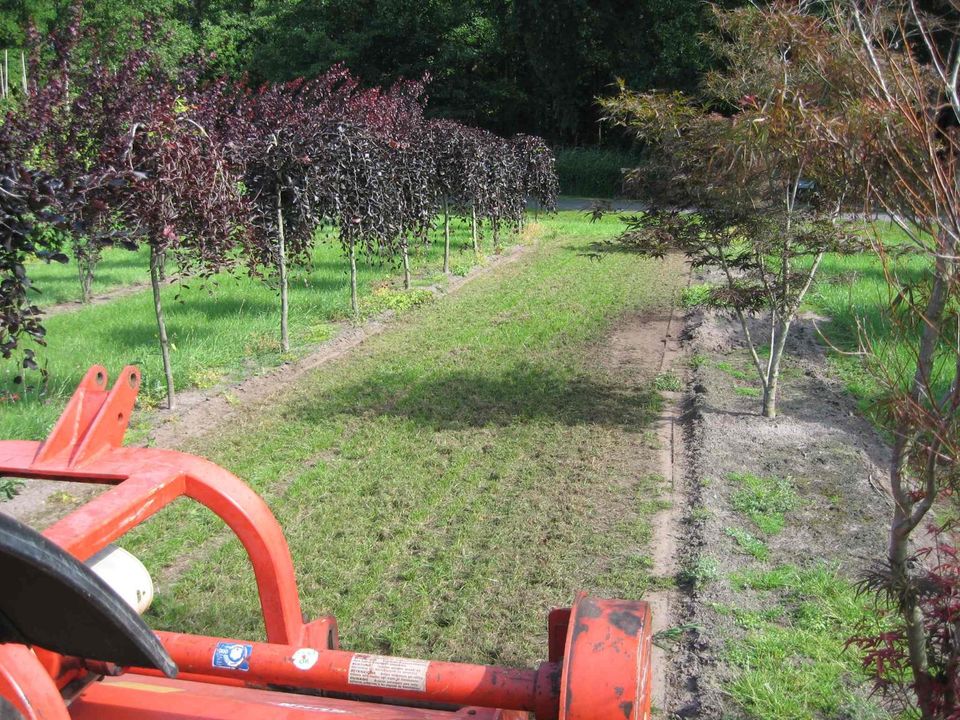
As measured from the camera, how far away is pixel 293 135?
988 centimetres

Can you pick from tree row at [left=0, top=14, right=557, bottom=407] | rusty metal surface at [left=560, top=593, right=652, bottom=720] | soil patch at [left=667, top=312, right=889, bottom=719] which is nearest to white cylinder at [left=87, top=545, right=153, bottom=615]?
rusty metal surface at [left=560, top=593, right=652, bottom=720]

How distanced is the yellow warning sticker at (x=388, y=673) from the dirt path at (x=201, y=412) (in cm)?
387

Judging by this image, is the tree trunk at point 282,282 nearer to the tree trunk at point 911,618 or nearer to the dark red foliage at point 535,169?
the tree trunk at point 911,618

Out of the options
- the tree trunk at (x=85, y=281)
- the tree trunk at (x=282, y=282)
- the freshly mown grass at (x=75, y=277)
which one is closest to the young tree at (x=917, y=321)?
the tree trunk at (x=282, y=282)

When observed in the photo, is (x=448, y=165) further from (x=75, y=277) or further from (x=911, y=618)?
(x=911, y=618)

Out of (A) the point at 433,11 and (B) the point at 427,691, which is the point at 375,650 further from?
(A) the point at 433,11

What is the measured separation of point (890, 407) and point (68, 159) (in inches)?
262

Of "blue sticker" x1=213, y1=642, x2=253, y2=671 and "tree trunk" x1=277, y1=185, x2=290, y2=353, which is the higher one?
"tree trunk" x1=277, y1=185, x2=290, y2=353

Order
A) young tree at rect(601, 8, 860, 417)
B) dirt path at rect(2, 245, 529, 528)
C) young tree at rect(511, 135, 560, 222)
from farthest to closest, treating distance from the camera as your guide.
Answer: young tree at rect(511, 135, 560, 222) → young tree at rect(601, 8, 860, 417) → dirt path at rect(2, 245, 529, 528)

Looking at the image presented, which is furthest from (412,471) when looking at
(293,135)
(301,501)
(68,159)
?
(293,135)

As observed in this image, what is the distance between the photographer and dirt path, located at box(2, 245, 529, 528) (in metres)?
5.77

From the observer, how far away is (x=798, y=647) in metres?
4.02

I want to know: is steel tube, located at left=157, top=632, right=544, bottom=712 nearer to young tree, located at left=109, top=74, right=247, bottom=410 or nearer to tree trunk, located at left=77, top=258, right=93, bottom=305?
young tree, located at left=109, top=74, right=247, bottom=410

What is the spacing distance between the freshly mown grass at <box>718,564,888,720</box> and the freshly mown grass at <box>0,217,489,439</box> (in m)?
5.10
